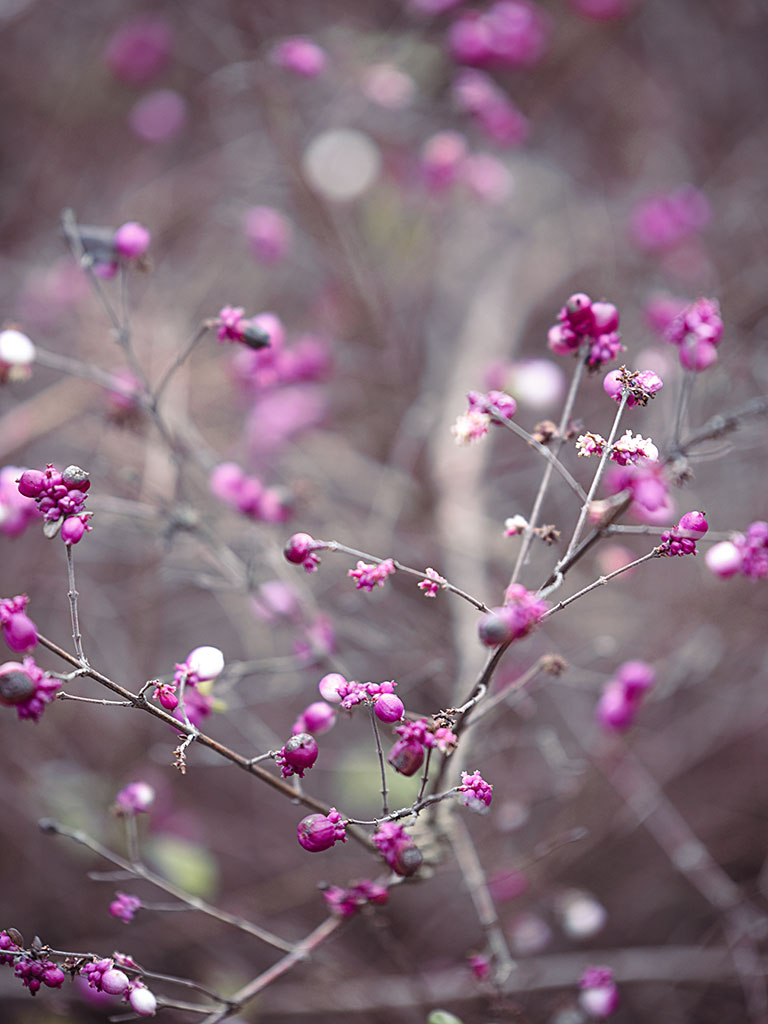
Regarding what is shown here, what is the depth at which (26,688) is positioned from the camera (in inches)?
27.1

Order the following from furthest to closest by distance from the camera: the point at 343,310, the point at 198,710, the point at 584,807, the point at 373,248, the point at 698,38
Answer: the point at 698,38
the point at 373,248
the point at 343,310
the point at 584,807
the point at 198,710

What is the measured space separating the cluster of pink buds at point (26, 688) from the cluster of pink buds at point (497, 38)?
75.9 inches

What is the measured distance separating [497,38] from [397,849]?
6.58 ft

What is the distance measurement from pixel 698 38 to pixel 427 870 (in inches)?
122

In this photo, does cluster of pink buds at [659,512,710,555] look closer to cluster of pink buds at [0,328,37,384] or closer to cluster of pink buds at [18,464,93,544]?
cluster of pink buds at [18,464,93,544]

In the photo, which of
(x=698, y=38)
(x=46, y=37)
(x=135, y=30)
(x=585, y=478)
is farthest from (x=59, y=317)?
(x=698, y=38)

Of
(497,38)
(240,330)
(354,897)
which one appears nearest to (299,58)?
(497,38)

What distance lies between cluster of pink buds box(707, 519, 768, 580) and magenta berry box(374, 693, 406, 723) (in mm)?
427

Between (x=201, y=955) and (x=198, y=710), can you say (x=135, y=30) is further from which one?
(x=201, y=955)

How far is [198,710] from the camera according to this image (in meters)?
0.96

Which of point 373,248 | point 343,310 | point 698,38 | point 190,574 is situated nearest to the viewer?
point 190,574

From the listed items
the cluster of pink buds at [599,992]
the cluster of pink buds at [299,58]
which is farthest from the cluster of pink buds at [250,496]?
the cluster of pink buds at [299,58]

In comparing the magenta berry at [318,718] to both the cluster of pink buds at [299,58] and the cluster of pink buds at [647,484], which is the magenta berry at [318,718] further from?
the cluster of pink buds at [299,58]

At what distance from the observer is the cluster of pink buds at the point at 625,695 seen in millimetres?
1218
